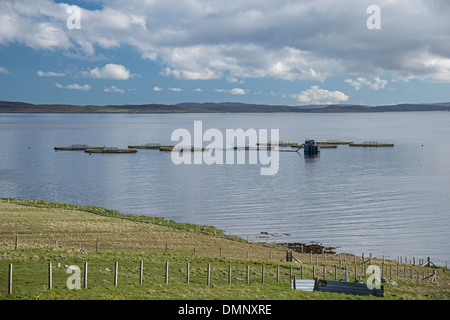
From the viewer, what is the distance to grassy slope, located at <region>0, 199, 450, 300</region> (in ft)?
88.0

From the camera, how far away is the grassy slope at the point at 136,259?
26.8m

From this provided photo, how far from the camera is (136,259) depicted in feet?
125

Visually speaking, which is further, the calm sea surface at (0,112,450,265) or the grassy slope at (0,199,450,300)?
the calm sea surface at (0,112,450,265)

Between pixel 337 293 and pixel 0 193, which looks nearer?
pixel 337 293

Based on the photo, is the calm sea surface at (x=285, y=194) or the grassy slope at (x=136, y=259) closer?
the grassy slope at (x=136, y=259)

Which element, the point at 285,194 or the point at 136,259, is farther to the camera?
the point at 285,194

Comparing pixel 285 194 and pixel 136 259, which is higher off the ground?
pixel 136 259

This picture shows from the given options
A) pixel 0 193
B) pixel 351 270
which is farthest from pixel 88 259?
pixel 0 193
